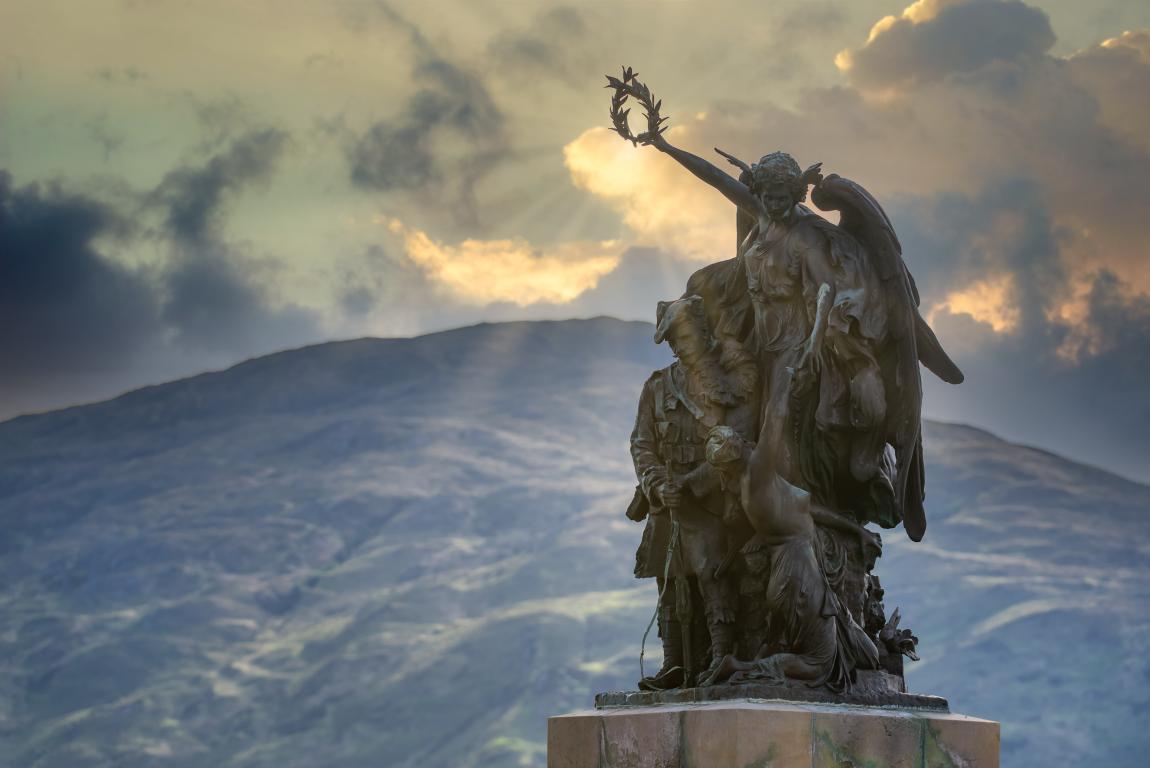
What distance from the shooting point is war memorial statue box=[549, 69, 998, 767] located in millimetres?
10648

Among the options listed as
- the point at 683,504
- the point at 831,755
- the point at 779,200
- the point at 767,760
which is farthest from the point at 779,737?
the point at 779,200

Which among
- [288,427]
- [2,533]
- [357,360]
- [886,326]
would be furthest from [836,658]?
[357,360]

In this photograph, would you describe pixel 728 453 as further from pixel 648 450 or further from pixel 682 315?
pixel 682 315

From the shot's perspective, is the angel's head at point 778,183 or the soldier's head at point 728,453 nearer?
the soldier's head at point 728,453

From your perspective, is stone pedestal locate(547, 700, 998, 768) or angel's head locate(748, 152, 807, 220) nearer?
stone pedestal locate(547, 700, 998, 768)

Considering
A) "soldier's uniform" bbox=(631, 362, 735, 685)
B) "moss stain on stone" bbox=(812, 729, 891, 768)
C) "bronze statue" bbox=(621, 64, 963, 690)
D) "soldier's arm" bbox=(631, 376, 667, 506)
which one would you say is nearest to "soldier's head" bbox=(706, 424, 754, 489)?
"bronze statue" bbox=(621, 64, 963, 690)

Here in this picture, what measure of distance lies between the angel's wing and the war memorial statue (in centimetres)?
1

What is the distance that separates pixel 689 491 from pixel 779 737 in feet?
6.96

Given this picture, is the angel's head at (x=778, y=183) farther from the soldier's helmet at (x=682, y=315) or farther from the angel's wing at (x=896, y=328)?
the soldier's helmet at (x=682, y=315)

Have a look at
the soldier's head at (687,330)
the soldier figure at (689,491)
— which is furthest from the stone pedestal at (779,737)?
the soldier's head at (687,330)

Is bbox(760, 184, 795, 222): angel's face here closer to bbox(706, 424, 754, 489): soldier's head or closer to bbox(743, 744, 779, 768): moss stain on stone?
bbox(706, 424, 754, 489): soldier's head

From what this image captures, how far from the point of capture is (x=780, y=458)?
11.2 meters

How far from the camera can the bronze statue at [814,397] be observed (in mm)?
10734

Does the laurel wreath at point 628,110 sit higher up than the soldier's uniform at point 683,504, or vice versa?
the laurel wreath at point 628,110
